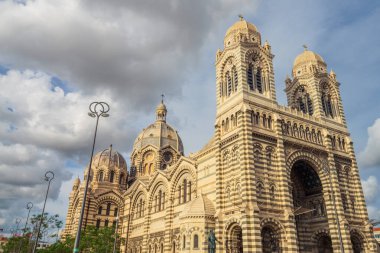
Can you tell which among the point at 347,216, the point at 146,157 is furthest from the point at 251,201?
the point at 146,157

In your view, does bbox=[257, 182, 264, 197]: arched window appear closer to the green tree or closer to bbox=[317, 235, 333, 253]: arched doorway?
bbox=[317, 235, 333, 253]: arched doorway

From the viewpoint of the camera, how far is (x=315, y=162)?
36531 mm

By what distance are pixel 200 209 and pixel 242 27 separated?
21.4 metres

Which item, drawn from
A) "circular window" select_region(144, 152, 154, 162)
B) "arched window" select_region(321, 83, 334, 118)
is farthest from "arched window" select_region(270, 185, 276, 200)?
"circular window" select_region(144, 152, 154, 162)

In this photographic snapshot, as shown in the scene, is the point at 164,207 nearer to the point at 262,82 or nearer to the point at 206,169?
the point at 206,169

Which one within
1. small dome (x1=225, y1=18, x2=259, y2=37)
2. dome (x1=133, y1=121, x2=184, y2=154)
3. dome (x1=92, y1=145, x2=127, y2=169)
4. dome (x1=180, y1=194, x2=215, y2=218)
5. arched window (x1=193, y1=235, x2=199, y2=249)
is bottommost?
arched window (x1=193, y1=235, x2=199, y2=249)

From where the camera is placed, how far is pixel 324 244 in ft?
119

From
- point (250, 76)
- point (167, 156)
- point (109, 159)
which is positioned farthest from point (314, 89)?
point (109, 159)

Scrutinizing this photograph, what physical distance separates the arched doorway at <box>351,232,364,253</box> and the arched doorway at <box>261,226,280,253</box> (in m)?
10.7

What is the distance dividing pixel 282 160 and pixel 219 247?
10.4 m

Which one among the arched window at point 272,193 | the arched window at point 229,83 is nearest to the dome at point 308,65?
the arched window at point 229,83

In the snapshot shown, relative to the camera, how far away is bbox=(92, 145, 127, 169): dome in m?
62.2

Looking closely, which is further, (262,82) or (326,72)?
(326,72)

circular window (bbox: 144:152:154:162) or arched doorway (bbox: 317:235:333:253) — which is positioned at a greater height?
circular window (bbox: 144:152:154:162)
